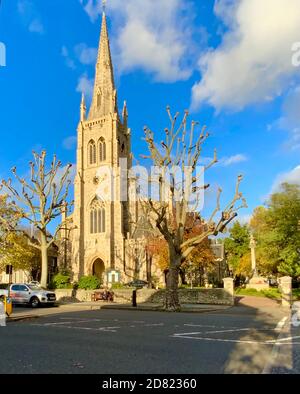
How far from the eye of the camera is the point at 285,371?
6.45 m

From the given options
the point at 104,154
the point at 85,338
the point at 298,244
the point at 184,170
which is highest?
the point at 104,154

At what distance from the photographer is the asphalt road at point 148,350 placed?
677cm

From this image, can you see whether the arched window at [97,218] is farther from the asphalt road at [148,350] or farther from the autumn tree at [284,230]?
the asphalt road at [148,350]

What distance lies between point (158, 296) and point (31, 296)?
9230 millimetres

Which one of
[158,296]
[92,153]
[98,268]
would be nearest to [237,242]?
[98,268]

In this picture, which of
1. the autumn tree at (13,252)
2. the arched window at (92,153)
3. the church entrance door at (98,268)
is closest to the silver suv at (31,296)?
the autumn tree at (13,252)

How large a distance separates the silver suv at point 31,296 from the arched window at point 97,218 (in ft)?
100.0

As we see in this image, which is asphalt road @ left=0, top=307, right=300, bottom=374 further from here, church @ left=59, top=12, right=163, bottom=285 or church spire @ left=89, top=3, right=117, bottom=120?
church spire @ left=89, top=3, right=117, bottom=120

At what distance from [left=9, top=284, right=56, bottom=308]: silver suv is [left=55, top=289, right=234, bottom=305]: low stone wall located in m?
5.23

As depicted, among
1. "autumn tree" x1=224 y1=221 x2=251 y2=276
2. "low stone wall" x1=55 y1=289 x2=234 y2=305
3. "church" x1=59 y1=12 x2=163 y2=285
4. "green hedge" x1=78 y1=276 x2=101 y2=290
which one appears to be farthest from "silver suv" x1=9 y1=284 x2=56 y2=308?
"autumn tree" x1=224 y1=221 x2=251 y2=276

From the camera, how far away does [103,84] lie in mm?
68562
